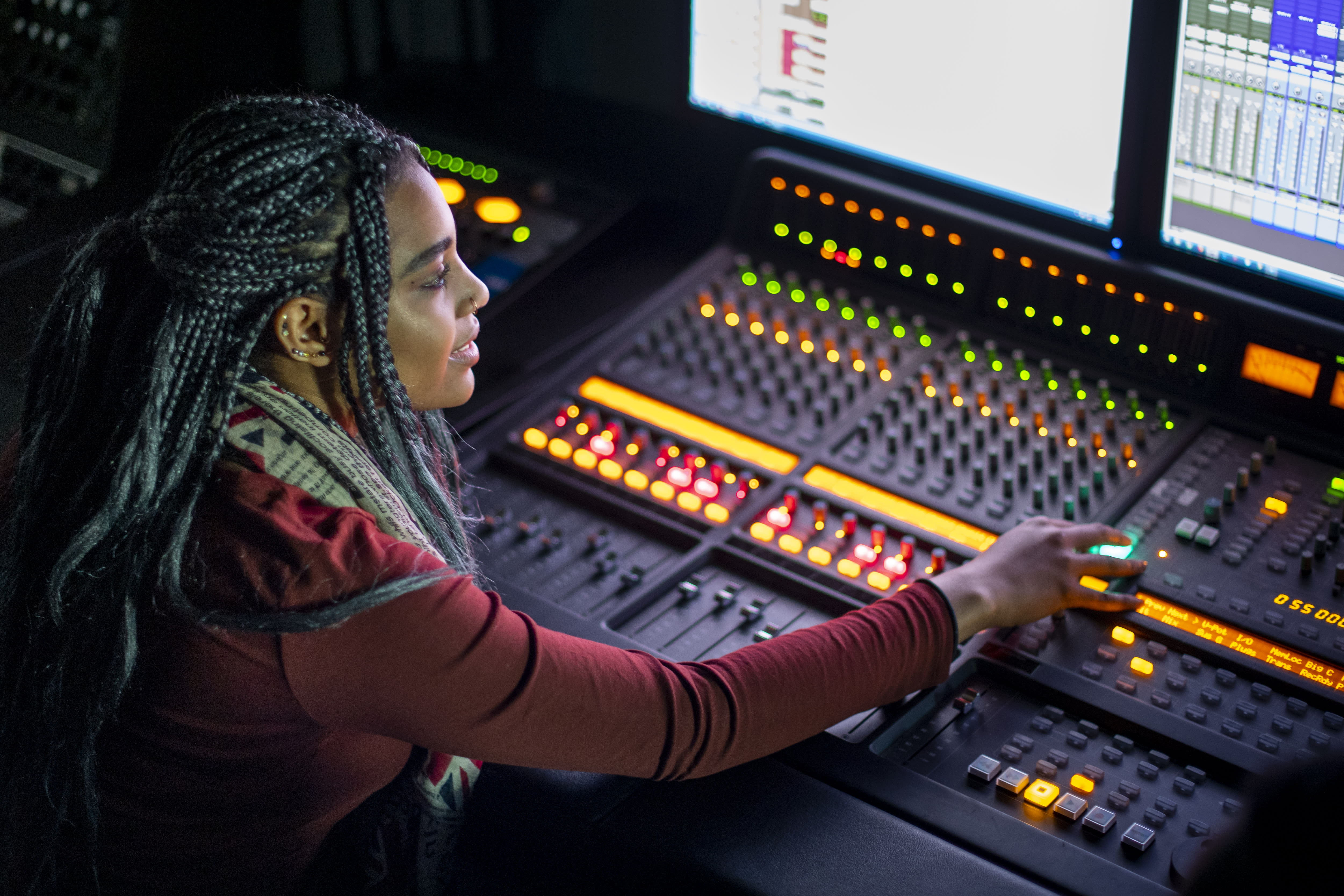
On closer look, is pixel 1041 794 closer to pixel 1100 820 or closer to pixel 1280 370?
pixel 1100 820

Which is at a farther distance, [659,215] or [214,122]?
[659,215]

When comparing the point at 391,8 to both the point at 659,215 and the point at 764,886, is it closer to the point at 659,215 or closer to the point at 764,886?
the point at 659,215

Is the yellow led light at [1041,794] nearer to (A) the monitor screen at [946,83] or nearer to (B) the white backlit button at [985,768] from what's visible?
(B) the white backlit button at [985,768]

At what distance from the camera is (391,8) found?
7.63 feet

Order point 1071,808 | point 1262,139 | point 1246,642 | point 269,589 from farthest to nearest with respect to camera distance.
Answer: point 1262,139
point 1246,642
point 1071,808
point 269,589

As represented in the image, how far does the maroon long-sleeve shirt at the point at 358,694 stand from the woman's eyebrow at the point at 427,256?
0.71 ft

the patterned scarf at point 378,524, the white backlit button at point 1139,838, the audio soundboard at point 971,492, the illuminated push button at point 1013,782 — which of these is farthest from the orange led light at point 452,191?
the white backlit button at point 1139,838

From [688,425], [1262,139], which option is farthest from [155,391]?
[1262,139]

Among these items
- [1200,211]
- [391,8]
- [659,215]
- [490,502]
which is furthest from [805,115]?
[391,8]

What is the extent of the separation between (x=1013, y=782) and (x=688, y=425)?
66 centimetres

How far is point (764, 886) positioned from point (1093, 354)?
87cm

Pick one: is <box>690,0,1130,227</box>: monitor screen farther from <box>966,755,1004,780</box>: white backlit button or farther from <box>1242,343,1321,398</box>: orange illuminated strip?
<box>966,755,1004,780</box>: white backlit button

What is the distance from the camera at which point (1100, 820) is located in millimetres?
1179

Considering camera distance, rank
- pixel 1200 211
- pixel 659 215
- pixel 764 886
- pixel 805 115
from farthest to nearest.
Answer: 1. pixel 659 215
2. pixel 805 115
3. pixel 1200 211
4. pixel 764 886
